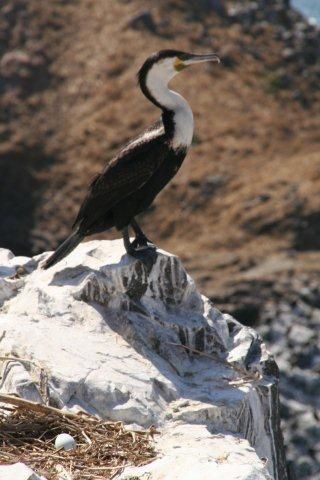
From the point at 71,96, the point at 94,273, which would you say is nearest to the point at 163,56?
the point at 94,273

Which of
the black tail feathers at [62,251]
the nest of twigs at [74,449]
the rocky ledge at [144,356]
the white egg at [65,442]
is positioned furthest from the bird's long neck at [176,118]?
the white egg at [65,442]

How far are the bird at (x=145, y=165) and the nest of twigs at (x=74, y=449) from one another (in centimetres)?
210

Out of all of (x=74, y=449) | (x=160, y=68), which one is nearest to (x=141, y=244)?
(x=160, y=68)

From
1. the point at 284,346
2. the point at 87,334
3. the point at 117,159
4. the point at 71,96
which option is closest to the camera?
the point at 87,334

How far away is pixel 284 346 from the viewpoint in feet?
63.9

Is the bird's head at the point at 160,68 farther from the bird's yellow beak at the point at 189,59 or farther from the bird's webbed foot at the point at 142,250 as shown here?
the bird's webbed foot at the point at 142,250

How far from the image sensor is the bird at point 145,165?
9.13 metres

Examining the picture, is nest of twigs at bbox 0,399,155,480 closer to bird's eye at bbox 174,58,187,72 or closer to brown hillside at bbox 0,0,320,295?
bird's eye at bbox 174,58,187,72

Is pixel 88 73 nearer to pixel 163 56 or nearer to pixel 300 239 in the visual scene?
pixel 300 239

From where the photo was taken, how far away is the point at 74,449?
270 inches

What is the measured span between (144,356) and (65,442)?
1302 mm

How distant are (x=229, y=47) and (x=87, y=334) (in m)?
20.8

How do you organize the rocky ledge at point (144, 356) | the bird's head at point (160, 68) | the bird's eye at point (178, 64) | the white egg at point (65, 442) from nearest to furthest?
the white egg at point (65, 442)
the rocky ledge at point (144, 356)
the bird's head at point (160, 68)
the bird's eye at point (178, 64)

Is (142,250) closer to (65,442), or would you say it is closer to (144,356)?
(144,356)
